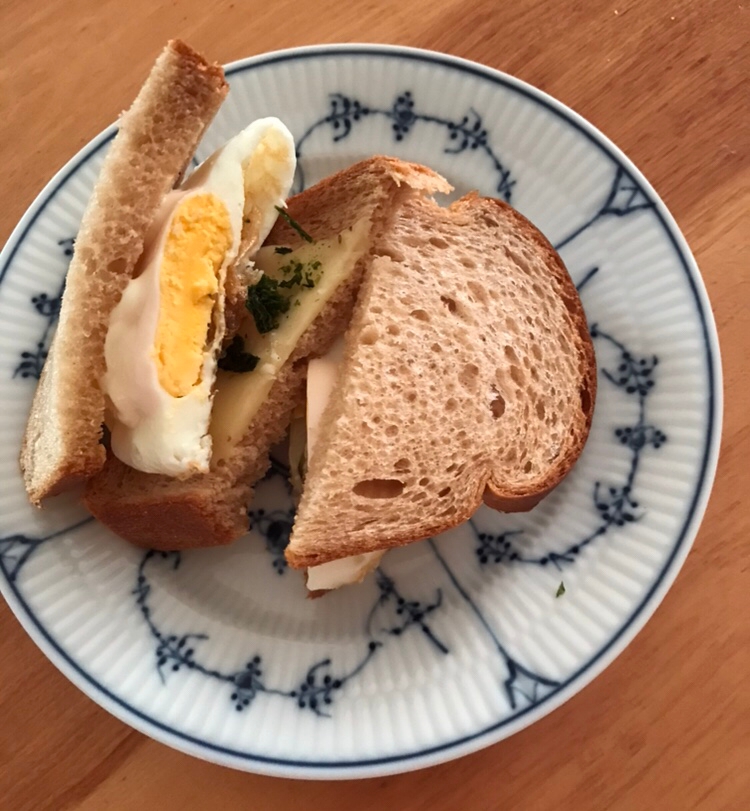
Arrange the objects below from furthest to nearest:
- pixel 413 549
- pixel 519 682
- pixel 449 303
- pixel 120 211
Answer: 1. pixel 413 549
2. pixel 449 303
3. pixel 519 682
4. pixel 120 211

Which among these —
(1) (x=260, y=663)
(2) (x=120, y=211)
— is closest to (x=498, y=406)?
(1) (x=260, y=663)

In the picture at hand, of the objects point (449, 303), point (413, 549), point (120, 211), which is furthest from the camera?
point (413, 549)

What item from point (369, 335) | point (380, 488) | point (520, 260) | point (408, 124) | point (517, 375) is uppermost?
point (408, 124)

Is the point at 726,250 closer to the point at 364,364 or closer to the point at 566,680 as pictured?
the point at 364,364

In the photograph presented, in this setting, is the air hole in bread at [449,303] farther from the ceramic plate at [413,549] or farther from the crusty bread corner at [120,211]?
the crusty bread corner at [120,211]

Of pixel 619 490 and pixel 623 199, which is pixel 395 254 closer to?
pixel 623 199

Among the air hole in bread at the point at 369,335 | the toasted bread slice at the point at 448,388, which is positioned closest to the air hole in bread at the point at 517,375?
the toasted bread slice at the point at 448,388
